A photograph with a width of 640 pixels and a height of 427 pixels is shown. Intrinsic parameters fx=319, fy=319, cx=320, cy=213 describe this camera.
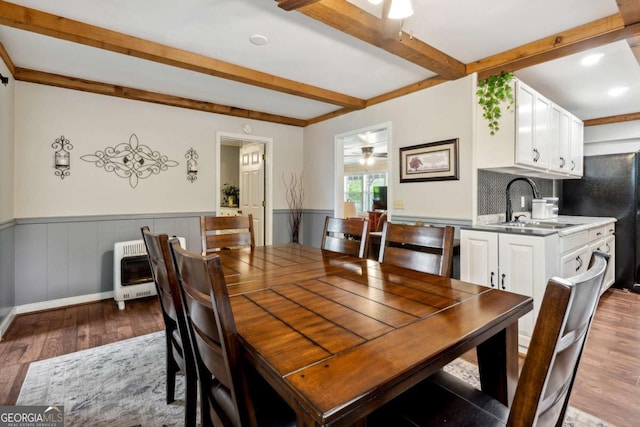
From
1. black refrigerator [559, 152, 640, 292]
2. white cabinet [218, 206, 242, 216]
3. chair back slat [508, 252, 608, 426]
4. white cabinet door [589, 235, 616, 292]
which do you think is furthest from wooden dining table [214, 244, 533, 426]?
white cabinet [218, 206, 242, 216]

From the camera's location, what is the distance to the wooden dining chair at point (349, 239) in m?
2.06

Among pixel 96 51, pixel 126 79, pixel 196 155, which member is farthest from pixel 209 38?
pixel 196 155

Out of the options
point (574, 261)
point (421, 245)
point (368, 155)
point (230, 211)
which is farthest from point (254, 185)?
point (574, 261)

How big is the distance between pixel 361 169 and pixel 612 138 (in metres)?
5.76

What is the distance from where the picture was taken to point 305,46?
2.65 m

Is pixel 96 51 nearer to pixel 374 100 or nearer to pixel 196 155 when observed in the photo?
pixel 196 155

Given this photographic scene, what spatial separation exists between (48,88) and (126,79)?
0.76 meters

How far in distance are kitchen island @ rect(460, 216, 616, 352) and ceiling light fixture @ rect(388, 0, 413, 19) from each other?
1.80m

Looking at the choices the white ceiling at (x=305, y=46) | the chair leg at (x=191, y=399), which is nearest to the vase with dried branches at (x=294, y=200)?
the white ceiling at (x=305, y=46)

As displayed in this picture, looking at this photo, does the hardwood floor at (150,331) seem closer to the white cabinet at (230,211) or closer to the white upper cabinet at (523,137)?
the white upper cabinet at (523,137)

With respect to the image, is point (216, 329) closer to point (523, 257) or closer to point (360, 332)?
point (360, 332)

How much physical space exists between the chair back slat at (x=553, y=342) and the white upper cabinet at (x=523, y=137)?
2.42 meters

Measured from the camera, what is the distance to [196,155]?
4176mm

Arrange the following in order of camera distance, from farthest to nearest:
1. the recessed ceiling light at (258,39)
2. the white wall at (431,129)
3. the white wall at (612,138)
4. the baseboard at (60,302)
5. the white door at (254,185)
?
the white door at (254,185) < the white wall at (612,138) < the baseboard at (60,302) < the white wall at (431,129) < the recessed ceiling light at (258,39)
